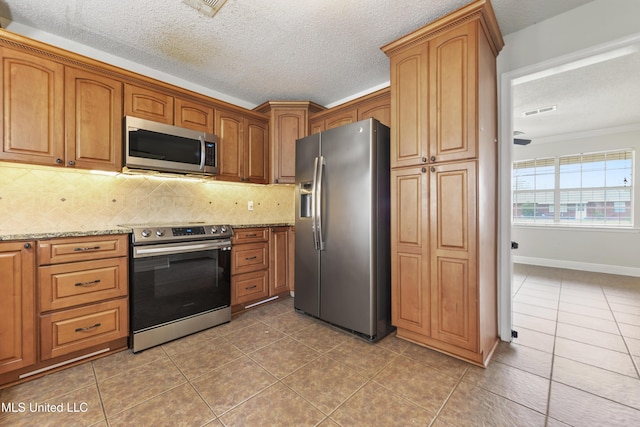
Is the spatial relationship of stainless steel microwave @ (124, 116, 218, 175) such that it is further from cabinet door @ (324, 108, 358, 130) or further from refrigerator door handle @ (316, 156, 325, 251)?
cabinet door @ (324, 108, 358, 130)

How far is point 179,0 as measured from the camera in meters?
1.92

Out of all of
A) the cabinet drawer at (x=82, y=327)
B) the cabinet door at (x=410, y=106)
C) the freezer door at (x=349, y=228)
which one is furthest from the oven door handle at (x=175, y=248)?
the cabinet door at (x=410, y=106)

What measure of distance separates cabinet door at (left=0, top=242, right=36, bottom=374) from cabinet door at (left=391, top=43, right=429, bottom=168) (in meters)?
2.70

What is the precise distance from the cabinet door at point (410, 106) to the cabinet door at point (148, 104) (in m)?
2.14

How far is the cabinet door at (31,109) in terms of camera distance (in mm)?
1877

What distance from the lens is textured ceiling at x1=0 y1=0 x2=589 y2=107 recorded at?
1985mm

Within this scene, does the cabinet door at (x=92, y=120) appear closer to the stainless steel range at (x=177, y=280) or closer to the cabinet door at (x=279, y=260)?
the stainless steel range at (x=177, y=280)

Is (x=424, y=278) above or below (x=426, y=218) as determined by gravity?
below

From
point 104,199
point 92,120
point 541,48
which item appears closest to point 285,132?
point 92,120

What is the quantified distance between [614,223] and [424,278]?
17.2 feet

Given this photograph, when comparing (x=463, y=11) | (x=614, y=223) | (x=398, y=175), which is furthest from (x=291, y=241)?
(x=614, y=223)

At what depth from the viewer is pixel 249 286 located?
303cm

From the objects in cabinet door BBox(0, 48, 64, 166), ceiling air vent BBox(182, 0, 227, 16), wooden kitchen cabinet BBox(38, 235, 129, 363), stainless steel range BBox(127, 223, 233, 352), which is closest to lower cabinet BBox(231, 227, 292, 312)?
stainless steel range BBox(127, 223, 233, 352)

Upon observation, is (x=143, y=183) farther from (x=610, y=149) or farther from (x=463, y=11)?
(x=610, y=149)
